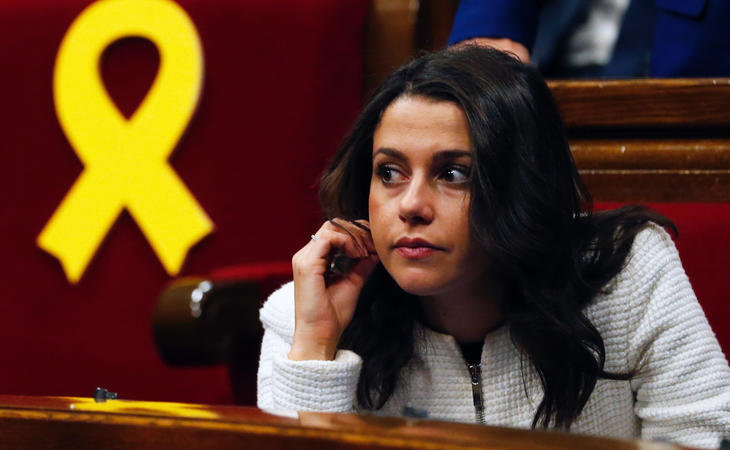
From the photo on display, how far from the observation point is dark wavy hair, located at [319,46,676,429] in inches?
34.3

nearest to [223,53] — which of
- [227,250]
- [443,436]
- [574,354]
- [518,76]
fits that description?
[227,250]

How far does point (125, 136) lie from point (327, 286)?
498 millimetres

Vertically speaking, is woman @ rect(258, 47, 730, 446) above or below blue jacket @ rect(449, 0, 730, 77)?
below

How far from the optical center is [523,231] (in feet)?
2.88

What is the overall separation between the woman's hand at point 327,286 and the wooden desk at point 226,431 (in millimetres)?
376

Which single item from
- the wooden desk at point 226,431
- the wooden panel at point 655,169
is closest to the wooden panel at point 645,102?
the wooden panel at point 655,169

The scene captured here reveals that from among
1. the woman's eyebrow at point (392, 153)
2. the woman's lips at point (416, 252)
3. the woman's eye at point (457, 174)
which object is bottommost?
the woman's lips at point (416, 252)

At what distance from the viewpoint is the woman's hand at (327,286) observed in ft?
3.06

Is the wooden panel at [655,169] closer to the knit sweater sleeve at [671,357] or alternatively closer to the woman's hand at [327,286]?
the knit sweater sleeve at [671,357]

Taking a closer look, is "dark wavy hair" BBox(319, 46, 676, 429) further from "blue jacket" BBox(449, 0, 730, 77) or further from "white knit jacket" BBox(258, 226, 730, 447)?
"blue jacket" BBox(449, 0, 730, 77)

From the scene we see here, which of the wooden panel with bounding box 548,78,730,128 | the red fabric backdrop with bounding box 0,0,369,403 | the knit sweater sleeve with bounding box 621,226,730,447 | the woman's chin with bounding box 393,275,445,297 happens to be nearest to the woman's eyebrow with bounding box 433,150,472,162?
the woman's chin with bounding box 393,275,445,297

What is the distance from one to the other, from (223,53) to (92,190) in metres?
0.26

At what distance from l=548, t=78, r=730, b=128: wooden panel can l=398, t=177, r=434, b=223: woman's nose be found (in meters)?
0.34

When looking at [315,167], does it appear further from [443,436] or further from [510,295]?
[443,436]
